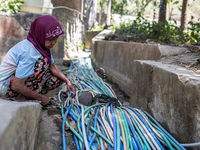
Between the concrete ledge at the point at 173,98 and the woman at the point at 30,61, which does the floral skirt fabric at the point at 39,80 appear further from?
the concrete ledge at the point at 173,98

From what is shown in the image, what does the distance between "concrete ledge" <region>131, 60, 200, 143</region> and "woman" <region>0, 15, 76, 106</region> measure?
115cm

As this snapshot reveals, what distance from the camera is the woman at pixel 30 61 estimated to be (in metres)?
2.02

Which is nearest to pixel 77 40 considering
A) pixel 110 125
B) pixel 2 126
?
pixel 110 125

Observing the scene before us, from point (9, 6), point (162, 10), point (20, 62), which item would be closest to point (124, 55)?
point (162, 10)

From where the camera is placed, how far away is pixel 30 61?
80.0 inches

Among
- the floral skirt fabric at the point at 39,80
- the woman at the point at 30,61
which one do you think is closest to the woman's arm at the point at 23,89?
A: the woman at the point at 30,61

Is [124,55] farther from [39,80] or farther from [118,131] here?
[118,131]

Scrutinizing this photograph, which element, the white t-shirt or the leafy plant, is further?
the leafy plant

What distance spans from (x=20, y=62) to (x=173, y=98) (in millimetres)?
1504

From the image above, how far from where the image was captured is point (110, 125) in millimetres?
1949

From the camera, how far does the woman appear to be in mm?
2021

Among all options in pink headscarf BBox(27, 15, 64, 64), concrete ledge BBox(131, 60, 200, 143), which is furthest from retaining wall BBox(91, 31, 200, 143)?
pink headscarf BBox(27, 15, 64, 64)

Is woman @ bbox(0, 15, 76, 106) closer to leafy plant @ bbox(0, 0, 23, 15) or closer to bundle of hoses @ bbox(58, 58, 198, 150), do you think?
bundle of hoses @ bbox(58, 58, 198, 150)

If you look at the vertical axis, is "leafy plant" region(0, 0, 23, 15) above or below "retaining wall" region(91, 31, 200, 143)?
above
